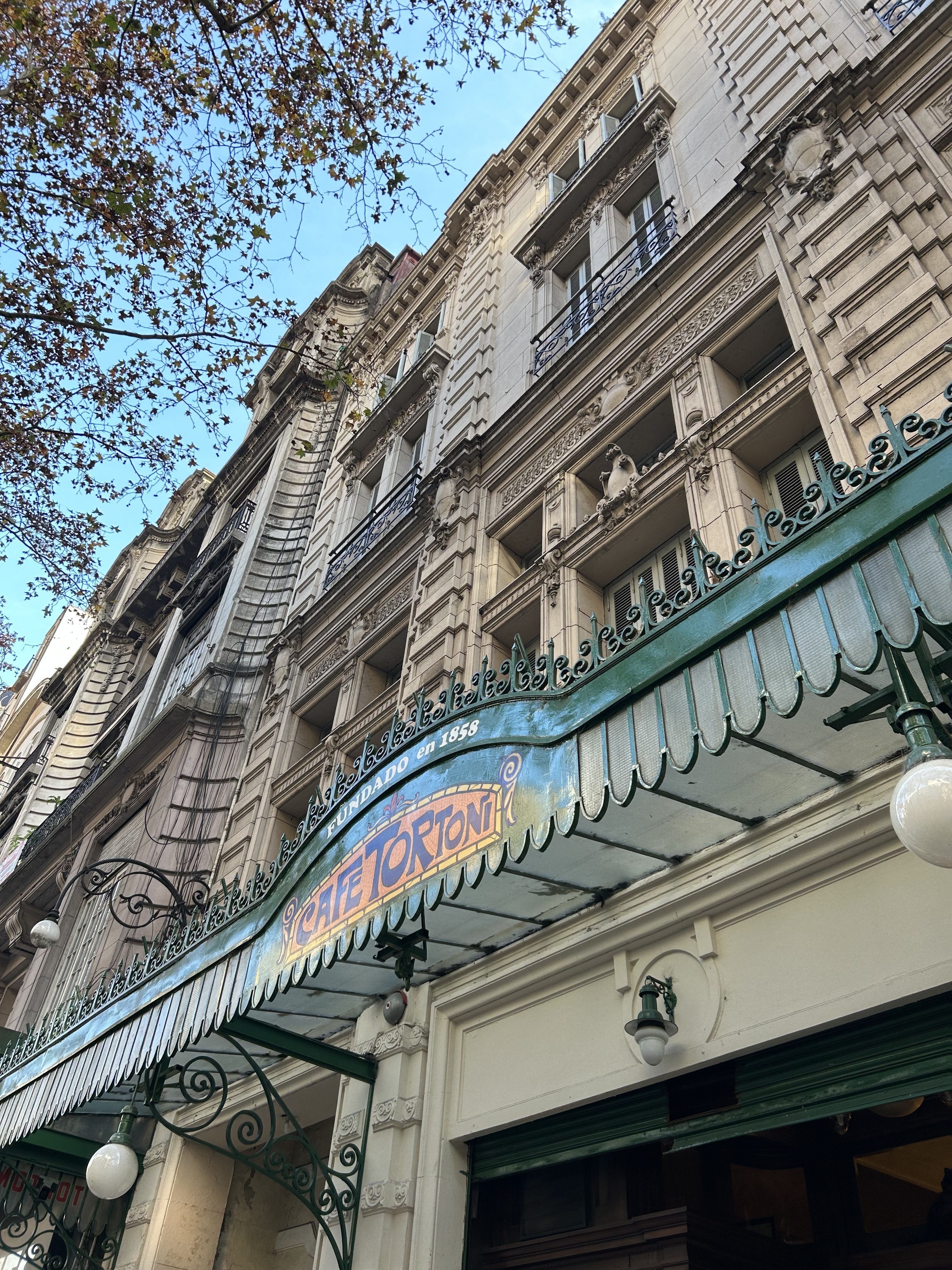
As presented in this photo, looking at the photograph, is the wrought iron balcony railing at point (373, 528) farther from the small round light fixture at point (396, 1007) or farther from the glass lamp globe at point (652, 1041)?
the glass lamp globe at point (652, 1041)

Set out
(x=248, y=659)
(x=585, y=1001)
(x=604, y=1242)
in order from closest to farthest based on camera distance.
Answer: (x=604, y=1242), (x=585, y=1001), (x=248, y=659)

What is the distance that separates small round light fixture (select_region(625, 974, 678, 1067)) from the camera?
18.6 feet

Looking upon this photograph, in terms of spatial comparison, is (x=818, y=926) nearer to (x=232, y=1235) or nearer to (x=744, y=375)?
(x=744, y=375)

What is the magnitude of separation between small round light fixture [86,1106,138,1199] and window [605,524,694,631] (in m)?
6.95

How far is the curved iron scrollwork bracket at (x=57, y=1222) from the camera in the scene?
33.6 feet

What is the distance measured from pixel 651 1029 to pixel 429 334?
63.8 feet

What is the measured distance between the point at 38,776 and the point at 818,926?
29734 mm

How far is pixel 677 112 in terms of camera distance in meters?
15.0

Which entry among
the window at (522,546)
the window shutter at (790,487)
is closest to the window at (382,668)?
the window at (522,546)

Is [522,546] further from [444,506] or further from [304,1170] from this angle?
[304,1170]

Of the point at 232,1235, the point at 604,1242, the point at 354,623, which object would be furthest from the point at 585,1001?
the point at 354,623

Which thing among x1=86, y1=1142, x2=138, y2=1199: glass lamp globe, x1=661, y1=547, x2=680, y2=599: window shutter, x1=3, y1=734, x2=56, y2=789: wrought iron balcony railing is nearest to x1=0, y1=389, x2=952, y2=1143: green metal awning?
x1=86, y1=1142, x2=138, y2=1199: glass lamp globe

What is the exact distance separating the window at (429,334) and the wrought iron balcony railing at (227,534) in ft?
20.8

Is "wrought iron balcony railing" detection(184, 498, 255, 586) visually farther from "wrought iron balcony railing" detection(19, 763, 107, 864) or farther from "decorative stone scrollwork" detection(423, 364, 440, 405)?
"decorative stone scrollwork" detection(423, 364, 440, 405)
